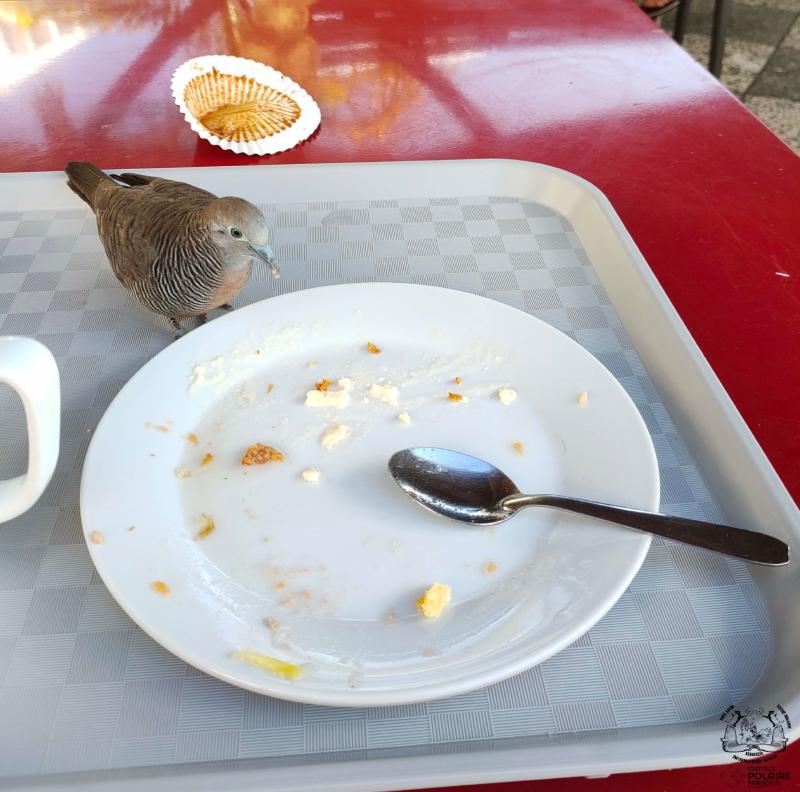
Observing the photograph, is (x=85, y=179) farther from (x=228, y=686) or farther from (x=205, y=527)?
(x=228, y=686)

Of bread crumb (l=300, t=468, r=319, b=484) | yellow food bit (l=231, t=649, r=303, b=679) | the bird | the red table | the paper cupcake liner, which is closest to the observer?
yellow food bit (l=231, t=649, r=303, b=679)

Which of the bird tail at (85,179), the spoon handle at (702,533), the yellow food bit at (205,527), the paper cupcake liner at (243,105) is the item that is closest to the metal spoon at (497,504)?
the spoon handle at (702,533)

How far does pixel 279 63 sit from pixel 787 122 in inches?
75.3

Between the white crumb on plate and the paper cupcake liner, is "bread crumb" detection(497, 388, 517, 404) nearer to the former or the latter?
the white crumb on plate

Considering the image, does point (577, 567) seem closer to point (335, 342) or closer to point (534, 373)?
point (534, 373)

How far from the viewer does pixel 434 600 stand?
0.44 m

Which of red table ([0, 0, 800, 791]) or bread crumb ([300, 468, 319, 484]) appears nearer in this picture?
bread crumb ([300, 468, 319, 484])

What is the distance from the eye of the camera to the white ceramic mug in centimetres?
40

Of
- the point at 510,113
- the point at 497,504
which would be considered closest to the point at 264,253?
the point at 497,504

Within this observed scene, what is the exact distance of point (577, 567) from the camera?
1.46 feet

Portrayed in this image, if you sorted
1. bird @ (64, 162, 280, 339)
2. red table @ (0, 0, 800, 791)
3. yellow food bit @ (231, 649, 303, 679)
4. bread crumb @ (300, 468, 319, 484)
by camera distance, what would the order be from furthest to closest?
red table @ (0, 0, 800, 791) → bird @ (64, 162, 280, 339) → bread crumb @ (300, 468, 319, 484) → yellow food bit @ (231, 649, 303, 679)

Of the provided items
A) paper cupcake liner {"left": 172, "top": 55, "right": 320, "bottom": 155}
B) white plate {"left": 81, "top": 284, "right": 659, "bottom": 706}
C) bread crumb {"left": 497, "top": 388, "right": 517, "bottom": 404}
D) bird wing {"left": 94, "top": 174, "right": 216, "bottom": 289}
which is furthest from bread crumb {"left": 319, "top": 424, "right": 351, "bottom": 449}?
paper cupcake liner {"left": 172, "top": 55, "right": 320, "bottom": 155}

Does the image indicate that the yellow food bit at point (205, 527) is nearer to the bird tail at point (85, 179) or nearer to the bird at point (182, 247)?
the bird at point (182, 247)

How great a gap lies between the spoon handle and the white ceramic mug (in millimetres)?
354
